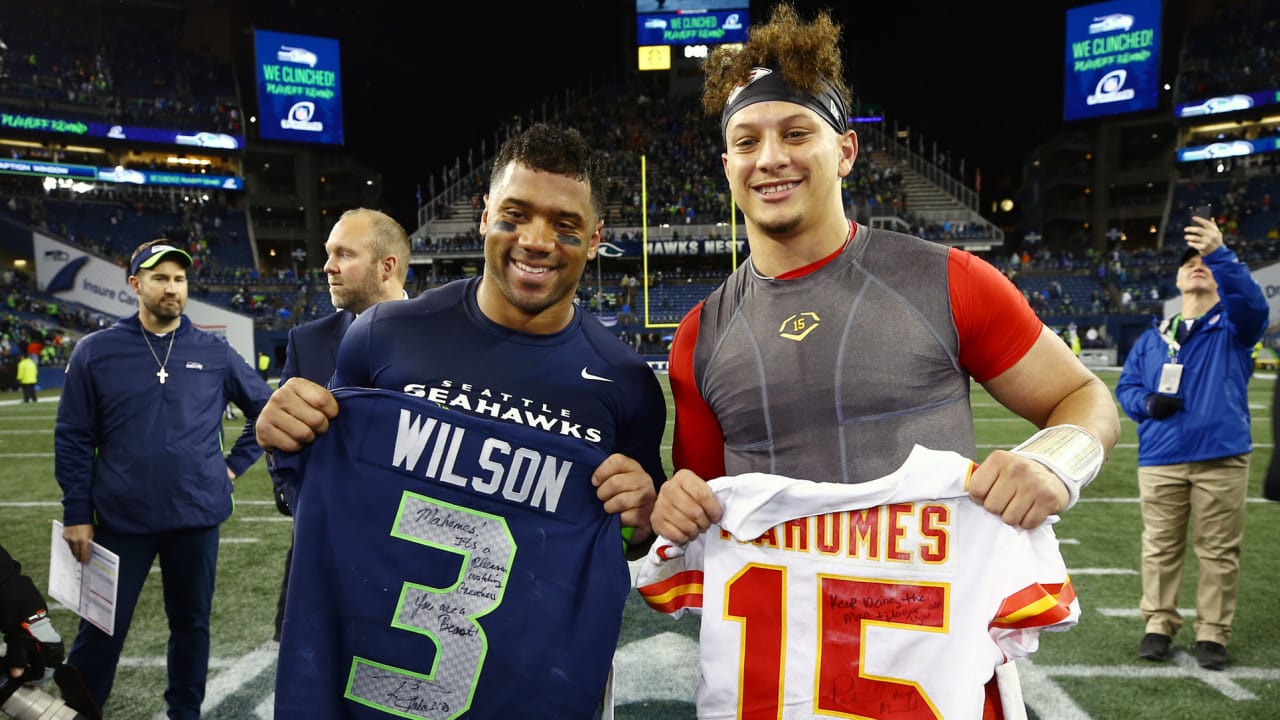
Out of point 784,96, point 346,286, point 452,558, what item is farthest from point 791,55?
point 346,286

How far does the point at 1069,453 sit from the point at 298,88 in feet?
150

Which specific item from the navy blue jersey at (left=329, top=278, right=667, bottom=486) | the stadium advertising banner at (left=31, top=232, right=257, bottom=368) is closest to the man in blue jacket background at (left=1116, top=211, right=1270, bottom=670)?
the navy blue jersey at (left=329, top=278, right=667, bottom=486)

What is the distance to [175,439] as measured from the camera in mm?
3314

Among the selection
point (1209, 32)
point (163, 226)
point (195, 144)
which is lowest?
point (163, 226)

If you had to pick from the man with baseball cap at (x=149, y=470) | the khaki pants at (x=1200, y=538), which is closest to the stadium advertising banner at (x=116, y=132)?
the man with baseball cap at (x=149, y=470)

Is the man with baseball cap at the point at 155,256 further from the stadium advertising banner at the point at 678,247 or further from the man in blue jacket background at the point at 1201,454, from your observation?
the stadium advertising banner at the point at 678,247

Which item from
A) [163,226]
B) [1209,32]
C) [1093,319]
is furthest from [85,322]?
[1209,32]

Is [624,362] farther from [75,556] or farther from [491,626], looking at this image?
[75,556]

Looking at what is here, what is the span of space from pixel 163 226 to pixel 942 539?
148 ft

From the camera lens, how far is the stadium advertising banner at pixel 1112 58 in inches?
1417

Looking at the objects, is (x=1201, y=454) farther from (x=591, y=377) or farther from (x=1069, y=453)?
(x=591, y=377)

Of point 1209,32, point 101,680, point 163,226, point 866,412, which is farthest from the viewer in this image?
point 1209,32

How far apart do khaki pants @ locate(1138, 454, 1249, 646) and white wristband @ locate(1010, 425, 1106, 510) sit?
3.06 m

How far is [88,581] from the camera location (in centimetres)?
297
